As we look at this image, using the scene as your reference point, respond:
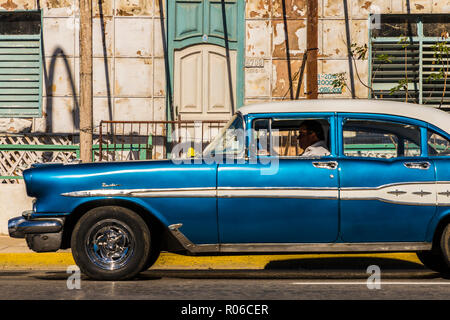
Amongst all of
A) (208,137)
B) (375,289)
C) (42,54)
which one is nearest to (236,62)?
(208,137)

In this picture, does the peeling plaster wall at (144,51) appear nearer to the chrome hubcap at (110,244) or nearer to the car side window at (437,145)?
the car side window at (437,145)

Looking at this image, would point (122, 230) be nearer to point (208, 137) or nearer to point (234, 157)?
point (234, 157)

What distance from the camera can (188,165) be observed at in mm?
6863

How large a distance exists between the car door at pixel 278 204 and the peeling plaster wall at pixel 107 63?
24.3 feet

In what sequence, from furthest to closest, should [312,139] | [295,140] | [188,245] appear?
[295,140] < [312,139] < [188,245]

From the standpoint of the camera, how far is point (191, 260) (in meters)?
8.54

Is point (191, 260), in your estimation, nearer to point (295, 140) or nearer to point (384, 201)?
point (295, 140)

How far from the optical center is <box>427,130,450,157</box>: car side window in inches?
276

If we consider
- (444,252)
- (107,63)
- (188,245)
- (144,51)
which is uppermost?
(144,51)

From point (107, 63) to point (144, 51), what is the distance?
0.74 metres

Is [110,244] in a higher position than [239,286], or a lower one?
higher

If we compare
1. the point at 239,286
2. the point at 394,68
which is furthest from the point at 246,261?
the point at 394,68

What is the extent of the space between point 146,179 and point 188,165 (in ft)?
1.36

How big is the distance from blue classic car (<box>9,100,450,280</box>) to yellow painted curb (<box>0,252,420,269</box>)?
4.90 feet
